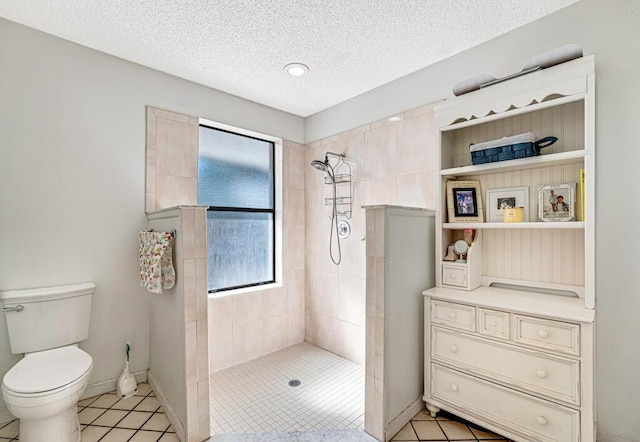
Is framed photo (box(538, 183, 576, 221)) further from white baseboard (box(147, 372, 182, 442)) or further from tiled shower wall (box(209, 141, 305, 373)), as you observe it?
white baseboard (box(147, 372, 182, 442))

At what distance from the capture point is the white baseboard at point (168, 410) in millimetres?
1793

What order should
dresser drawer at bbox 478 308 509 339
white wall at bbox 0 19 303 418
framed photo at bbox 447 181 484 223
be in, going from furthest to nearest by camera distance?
1. framed photo at bbox 447 181 484 223
2. white wall at bbox 0 19 303 418
3. dresser drawer at bbox 478 308 509 339

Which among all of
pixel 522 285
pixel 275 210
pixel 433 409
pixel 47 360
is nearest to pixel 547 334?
pixel 522 285

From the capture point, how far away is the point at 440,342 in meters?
1.96

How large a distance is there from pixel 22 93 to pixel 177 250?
144cm

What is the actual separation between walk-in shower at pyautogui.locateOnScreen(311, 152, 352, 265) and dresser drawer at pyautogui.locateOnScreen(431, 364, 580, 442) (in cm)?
140

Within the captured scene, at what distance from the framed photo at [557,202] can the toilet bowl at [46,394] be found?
274 centimetres

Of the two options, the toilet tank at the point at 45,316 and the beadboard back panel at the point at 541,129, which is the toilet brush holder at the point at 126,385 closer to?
the toilet tank at the point at 45,316

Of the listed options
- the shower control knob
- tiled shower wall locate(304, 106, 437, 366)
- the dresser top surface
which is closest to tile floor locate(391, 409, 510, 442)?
the dresser top surface

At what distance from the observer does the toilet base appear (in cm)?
157

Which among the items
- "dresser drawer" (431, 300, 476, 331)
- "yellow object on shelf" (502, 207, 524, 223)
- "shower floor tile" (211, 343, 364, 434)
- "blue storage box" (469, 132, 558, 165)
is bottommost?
"shower floor tile" (211, 343, 364, 434)

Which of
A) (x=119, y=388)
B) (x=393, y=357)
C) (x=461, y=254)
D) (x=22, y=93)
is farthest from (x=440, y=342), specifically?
(x=22, y=93)

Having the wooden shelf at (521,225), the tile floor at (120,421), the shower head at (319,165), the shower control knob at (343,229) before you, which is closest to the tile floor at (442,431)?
the wooden shelf at (521,225)

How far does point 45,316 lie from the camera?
191cm
